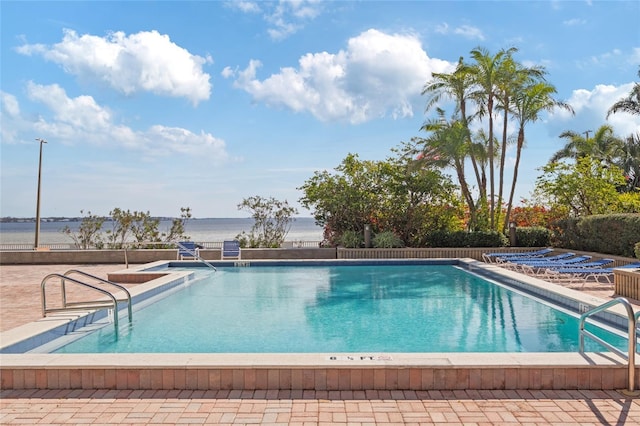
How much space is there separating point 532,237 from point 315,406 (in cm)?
1314

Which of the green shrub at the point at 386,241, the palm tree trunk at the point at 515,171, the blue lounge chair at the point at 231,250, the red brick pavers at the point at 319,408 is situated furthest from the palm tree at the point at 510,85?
the red brick pavers at the point at 319,408

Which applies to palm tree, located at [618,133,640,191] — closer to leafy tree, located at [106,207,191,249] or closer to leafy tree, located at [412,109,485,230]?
leafy tree, located at [412,109,485,230]

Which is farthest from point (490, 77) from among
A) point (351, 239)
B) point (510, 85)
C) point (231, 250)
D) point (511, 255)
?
point (231, 250)

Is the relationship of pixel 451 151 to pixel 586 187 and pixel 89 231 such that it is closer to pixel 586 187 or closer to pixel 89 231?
pixel 586 187

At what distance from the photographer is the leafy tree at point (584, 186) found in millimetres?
14734

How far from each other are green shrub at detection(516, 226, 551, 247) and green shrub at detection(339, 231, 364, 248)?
4882 millimetres

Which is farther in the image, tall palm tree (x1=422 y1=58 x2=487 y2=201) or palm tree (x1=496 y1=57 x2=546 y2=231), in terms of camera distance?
tall palm tree (x1=422 y1=58 x2=487 y2=201)

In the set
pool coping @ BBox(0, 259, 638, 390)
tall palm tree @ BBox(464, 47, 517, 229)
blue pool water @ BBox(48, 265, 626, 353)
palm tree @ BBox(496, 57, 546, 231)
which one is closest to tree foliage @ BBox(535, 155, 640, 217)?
palm tree @ BBox(496, 57, 546, 231)

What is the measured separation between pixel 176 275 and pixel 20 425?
7460 millimetres

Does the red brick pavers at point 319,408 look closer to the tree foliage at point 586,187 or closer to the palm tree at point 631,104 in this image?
the tree foliage at point 586,187

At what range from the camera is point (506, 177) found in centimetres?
1609

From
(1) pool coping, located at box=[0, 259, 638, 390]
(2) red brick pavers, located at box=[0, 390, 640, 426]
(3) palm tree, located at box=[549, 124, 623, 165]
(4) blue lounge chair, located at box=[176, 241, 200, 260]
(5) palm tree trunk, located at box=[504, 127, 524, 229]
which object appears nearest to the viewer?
(2) red brick pavers, located at box=[0, 390, 640, 426]

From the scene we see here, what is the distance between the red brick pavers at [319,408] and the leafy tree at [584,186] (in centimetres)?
1288

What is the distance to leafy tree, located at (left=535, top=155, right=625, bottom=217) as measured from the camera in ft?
48.3
